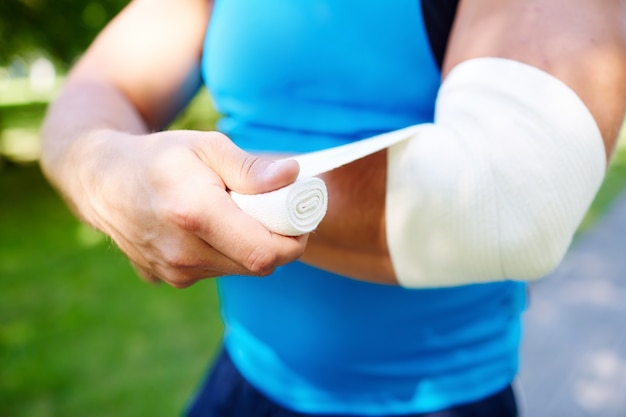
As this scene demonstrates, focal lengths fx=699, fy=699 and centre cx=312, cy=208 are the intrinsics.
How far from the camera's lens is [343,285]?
117 centimetres

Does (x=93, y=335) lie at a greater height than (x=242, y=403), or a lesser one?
lesser

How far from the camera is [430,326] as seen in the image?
118cm

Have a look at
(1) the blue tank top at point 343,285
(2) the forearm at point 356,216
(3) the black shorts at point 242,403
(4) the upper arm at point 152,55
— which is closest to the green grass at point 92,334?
(3) the black shorts at point 242,403

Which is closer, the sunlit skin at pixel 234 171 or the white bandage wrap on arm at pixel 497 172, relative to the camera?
the sunlit skin at pixel 234 171

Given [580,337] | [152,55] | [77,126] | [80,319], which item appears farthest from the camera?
[80,319]

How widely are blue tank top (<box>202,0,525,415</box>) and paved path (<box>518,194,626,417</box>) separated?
1.88 meters

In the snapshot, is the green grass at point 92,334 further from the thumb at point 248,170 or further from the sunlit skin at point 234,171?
the thumb at point 248,170

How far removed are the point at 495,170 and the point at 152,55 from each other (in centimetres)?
71

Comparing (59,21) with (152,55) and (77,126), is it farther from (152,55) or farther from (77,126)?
(77,126)

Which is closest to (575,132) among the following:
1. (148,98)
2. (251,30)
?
(251,30)

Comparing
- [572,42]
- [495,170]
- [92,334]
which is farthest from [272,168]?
[92,334]

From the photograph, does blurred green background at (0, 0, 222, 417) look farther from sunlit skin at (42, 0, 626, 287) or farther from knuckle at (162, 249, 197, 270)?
knuckle at (162, 249, 197, 270)

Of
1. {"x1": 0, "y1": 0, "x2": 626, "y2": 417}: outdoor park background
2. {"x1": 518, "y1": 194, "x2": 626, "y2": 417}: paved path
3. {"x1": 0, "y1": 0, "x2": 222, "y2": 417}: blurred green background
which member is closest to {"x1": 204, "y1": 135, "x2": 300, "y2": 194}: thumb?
{"x1": 0, "y1": 0, "x2": 222, "y2": 417}: blurred green background

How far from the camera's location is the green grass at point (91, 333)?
12.0ft
